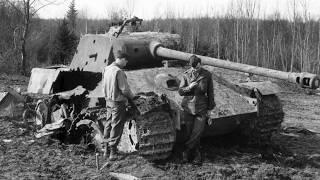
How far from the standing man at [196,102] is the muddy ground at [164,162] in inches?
15.9

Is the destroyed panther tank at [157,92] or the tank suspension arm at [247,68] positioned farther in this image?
the destroyed panther tank at [157,92]

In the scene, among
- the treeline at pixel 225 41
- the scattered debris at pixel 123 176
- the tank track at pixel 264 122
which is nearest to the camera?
the scattered debris at pixel 123 176

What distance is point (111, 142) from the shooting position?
24.3 feet

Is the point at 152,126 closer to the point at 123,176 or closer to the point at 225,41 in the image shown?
the point at 123,176

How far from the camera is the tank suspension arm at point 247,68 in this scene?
20.9 feet

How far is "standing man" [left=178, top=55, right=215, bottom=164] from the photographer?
7445mm

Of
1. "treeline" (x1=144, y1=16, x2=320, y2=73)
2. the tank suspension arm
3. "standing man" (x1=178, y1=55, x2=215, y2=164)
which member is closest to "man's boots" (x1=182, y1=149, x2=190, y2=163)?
"standing man" (x1=178, y1=55, x2=215, y2=164)

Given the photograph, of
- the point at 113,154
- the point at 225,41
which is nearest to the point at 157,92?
the point at 113,154

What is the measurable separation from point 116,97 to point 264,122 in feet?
9.96

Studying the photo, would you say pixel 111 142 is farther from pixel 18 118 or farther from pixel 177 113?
pixel 18 118

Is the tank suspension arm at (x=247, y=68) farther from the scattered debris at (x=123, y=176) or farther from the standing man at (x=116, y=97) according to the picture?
the scattered debris at (x=123, y=176)

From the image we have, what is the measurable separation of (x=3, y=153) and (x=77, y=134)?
1498 millimetres

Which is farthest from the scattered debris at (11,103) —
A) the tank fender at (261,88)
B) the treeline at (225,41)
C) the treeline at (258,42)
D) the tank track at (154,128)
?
the treeline at (258,42)

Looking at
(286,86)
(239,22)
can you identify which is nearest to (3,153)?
(286,86)
